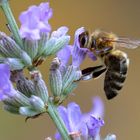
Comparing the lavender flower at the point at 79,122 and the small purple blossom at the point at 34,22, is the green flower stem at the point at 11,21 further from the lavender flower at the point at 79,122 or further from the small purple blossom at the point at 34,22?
the lavender flower at the point at 79,122

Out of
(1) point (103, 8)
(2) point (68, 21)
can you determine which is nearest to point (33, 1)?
(2) point (68, 21)

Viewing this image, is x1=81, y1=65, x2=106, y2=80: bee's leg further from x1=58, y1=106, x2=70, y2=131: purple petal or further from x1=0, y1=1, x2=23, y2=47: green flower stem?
x1=0, y1=1, x2=23, y2=47: green flower stem

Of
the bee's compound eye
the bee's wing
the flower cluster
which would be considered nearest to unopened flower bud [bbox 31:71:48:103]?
the flower cluster

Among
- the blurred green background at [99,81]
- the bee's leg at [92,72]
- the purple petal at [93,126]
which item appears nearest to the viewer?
the purple petal at [93,126]

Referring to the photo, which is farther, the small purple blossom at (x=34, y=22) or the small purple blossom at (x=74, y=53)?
A: the small purple blossom at (x=74, y=53)

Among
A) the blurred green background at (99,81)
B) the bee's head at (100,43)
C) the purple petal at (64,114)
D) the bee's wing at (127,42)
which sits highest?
the bee's head at (100,43)

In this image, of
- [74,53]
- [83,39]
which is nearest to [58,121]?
[74,53]

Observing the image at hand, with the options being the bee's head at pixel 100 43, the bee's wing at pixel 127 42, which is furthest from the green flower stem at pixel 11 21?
the bee's wing at pixel 127 42
